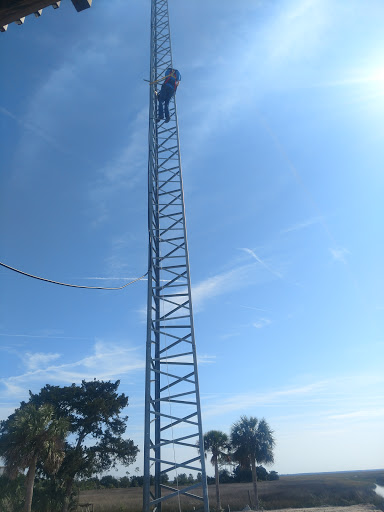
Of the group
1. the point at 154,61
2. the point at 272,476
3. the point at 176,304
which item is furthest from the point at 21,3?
the point at 272,476

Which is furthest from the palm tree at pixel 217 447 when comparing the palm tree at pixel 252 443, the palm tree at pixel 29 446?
the palm tree at pixel 29 446

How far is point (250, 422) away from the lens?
31719 millimetres

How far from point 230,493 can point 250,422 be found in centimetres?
1020

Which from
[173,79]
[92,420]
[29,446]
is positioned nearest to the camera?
[173,79]

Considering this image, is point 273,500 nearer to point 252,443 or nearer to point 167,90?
point 252,443

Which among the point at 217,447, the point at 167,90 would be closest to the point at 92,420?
the point at 217,447

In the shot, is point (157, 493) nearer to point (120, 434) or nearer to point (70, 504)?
point (70, 504)

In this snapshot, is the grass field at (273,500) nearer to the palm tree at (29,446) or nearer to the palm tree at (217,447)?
the palm tree at (217,447)

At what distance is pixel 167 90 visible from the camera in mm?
15125

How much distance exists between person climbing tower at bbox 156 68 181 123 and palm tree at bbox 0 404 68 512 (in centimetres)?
1592

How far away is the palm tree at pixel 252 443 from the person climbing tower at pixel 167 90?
1055 inches

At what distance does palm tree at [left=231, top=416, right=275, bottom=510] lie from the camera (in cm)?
3028

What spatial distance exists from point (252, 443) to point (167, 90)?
92.3 feet

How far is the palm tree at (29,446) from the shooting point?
17.6m
